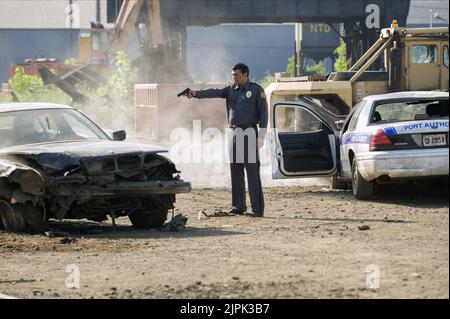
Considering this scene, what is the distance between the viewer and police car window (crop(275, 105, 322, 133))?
63.7 ft

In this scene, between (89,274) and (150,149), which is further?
(150,149)

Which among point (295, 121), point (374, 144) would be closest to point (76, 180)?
point (374, 144)

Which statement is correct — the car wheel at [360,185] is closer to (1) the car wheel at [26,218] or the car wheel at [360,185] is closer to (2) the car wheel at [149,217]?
(2) the car wheel at [149,217]

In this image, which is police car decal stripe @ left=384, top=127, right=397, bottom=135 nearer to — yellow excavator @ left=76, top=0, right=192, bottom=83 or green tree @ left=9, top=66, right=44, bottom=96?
yellow excavator @ left=76, top=0, right=192, bottom=83

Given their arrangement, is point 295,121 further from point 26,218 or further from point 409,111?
point 26,218

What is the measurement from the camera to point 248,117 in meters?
14.5

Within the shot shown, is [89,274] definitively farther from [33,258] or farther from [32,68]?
[32,68]

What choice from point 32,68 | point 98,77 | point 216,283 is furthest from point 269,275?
point 32,68

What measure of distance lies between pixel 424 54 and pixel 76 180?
31.1 ft

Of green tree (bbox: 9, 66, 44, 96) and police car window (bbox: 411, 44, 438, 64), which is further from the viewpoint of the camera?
green tree (bbox: 9, 66, 44, 96)

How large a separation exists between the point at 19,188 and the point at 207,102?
1843 cm

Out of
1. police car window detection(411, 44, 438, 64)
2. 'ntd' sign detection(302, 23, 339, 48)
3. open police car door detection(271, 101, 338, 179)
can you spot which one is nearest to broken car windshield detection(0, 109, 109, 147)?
open police car door detection(271, 101, 338, 179)

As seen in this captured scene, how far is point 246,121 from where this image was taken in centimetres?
1449

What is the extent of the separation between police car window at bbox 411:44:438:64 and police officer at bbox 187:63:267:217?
20.3 ft
